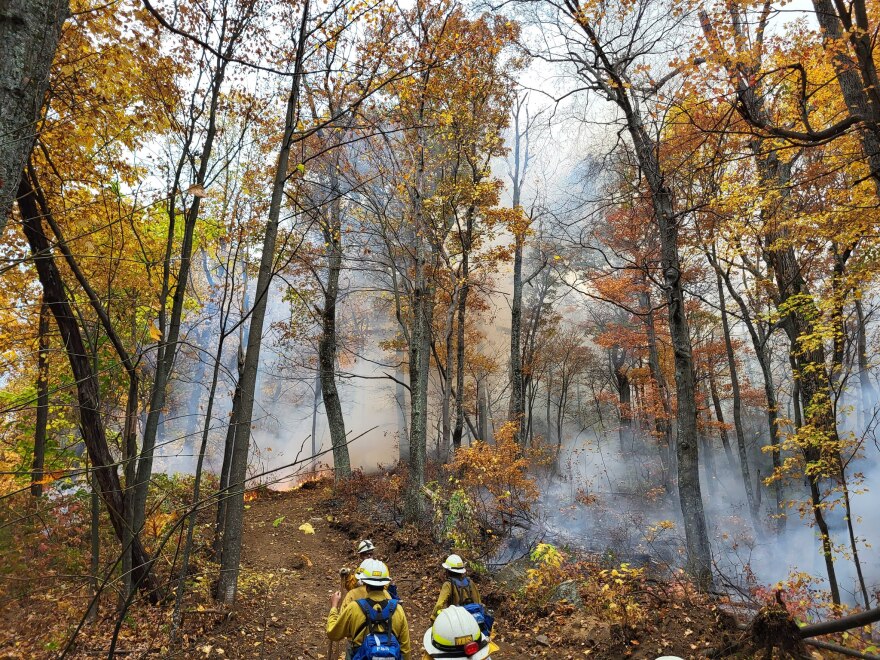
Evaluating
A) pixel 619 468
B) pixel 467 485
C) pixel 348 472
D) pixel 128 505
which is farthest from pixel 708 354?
pixel 128 505

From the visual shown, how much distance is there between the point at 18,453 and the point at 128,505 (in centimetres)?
678

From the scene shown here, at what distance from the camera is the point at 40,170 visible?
634cm

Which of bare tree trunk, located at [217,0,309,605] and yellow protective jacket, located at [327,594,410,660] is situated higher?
bare tree trunk, located at [217,0,309,605]

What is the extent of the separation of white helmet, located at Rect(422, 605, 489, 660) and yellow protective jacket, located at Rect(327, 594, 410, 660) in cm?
63

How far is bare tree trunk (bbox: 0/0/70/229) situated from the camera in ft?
7.01

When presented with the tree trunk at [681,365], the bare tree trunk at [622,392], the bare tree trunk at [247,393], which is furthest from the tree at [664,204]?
the bare tree trunk at [622,392]

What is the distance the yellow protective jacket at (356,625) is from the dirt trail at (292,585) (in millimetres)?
2200

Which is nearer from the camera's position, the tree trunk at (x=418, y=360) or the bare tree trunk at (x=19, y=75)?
the bare tree trunk at (x=19, y=75)

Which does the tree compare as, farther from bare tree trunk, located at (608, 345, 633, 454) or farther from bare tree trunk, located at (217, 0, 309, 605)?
bare tree trunk, located at (608, 345, 633, 454)

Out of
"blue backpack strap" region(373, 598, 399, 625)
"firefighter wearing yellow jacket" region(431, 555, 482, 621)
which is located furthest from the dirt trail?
"blue backpack strap" region(373, 598, 399, 625)

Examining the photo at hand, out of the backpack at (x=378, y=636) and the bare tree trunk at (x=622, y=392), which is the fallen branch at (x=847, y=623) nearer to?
the backpack at (x=378, y=636)

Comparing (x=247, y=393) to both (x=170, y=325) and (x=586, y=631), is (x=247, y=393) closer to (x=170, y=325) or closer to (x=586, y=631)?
(x=170, y=325)

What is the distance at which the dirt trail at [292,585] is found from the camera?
5.93 meters

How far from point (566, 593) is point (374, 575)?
4.30m
